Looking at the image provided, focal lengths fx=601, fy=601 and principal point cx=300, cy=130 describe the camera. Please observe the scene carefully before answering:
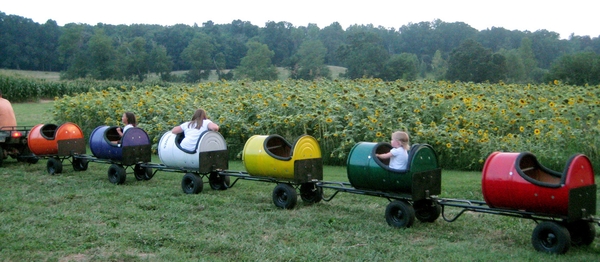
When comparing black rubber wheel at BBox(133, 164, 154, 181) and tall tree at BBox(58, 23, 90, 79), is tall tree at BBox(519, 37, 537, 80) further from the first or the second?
tall tree at BBox(58, 23, 90, 79)

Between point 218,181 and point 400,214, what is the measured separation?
428 centimetres

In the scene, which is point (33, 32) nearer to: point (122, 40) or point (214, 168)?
point (122, 40)

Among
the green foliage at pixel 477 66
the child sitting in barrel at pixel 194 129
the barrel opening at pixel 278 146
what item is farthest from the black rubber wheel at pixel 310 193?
the green foliage at pixel 477 66

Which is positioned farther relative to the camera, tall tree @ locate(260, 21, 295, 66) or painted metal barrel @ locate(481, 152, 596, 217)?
tall tree @ locate(260, 21, 295, 66)

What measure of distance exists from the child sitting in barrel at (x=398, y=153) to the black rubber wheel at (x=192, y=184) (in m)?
3.75

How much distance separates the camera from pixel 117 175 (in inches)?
464

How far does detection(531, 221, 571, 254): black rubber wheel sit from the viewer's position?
6.21 meters

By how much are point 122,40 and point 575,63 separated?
6707 cm

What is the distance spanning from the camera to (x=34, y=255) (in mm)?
6516

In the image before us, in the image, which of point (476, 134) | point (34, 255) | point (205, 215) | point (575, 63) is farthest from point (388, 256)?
point (575, 63)

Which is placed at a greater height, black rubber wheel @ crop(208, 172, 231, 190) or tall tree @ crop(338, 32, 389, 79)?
tall tree @ crop(338, 32, 389, 79)

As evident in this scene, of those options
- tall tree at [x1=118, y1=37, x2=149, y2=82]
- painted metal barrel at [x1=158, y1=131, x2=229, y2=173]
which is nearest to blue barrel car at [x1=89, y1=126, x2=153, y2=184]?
painted metal barrel at [x1=158, y1=131, x2=229, y2=173]

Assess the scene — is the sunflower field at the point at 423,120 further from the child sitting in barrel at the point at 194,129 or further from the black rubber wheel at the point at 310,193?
the child sitting in barrel at the point at 194,129

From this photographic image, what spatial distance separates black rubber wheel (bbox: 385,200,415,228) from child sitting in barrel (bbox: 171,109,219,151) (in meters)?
4.22
